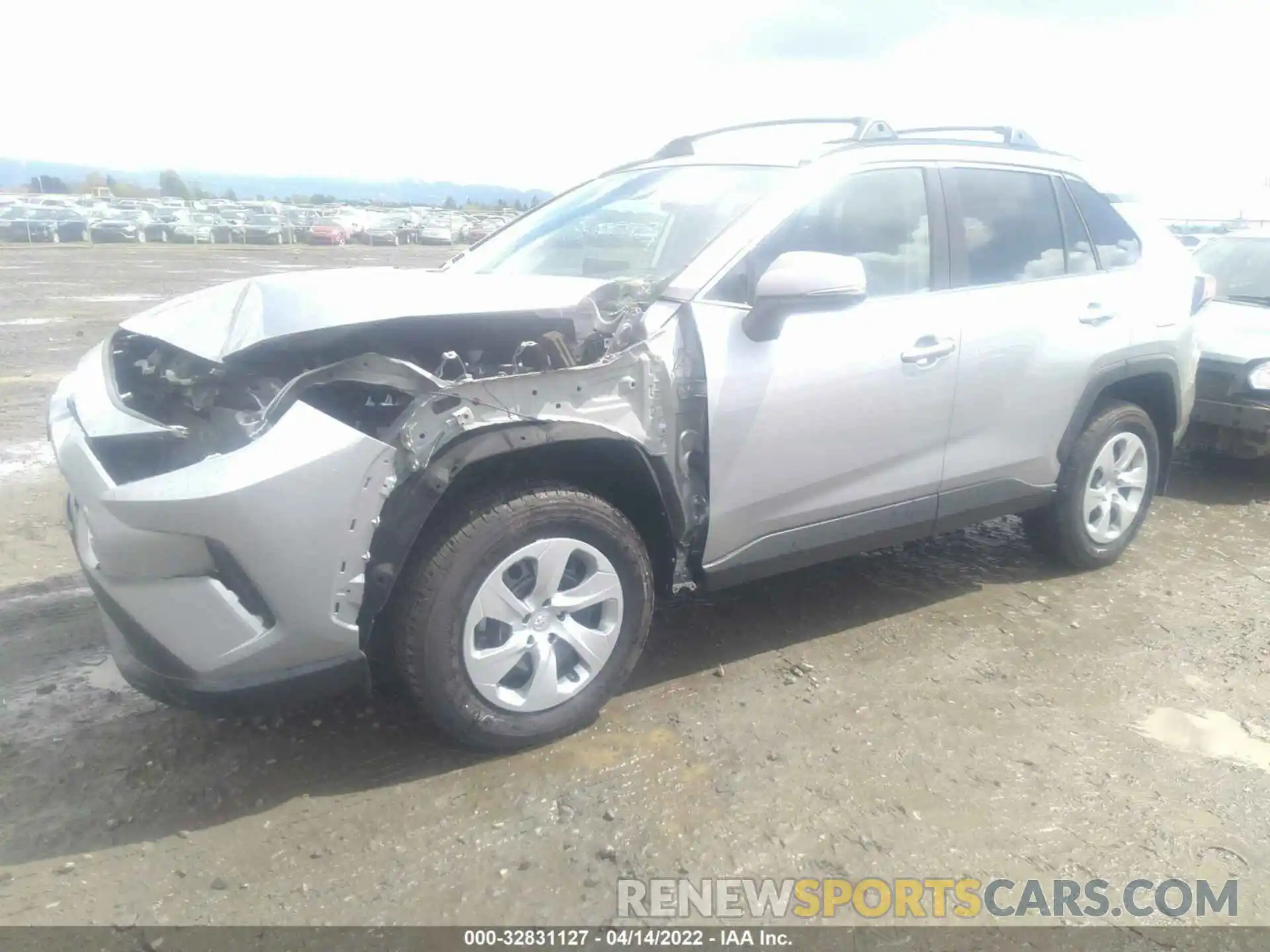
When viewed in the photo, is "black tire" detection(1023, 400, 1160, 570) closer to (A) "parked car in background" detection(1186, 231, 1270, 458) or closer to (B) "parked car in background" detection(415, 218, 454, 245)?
(A) "parked car in background" detection(1186, 231, 1270, 458)

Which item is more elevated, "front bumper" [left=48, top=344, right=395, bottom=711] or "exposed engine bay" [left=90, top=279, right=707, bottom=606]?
"exposed engine bay" [left=90, top=279, right=707, bottom=606]

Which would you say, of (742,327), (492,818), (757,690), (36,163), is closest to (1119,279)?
(742,327)

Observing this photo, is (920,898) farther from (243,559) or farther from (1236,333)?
(1236,333)

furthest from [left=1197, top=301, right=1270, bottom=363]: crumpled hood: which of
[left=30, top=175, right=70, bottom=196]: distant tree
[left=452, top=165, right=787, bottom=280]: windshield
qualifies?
[left=30, top=175, right=70, bottom=196]: distant tree

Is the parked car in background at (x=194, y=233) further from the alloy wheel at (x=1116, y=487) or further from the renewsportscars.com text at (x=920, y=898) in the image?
the renewsportscars.com text at (x=920, y=898)

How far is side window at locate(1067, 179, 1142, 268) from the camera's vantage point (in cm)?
439

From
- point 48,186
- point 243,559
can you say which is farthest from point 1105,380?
point 48,186

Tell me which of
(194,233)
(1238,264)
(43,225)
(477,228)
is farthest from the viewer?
(477,228)

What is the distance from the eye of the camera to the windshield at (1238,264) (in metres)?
7.03

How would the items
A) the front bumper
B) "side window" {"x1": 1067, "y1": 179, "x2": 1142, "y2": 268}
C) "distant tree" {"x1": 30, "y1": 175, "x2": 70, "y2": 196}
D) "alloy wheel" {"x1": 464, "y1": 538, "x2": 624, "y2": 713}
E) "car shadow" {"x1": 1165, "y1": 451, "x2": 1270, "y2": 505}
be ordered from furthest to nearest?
"distant tree" {"x1": 30, "y1": 175, "x2": 70, "y2": 196} < "car shadow" {"x1": 1165, "y1": 451, "x2": 1270, "y2": 505} < "side window" {"x1": 1067, "y1": 179, "x2": 1142, "y2": 268} < "alloy wheel" {"x1": 464, "y1": 538, "x2": 624, "y2": 713} < the front bumper

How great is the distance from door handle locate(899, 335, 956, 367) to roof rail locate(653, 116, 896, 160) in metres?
0.87

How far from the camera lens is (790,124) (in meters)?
4.37

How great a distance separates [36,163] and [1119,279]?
235 m

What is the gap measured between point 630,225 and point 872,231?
921 millimetres
